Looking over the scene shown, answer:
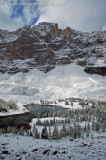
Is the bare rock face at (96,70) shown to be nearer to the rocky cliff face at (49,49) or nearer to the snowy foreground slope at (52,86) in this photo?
the rocky cliff face at (49,49)

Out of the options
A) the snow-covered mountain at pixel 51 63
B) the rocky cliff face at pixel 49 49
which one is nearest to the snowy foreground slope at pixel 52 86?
the snow-covered mountain at pixel 51 63

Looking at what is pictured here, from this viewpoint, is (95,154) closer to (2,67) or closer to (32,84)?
(32,84)

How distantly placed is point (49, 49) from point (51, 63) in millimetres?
22086

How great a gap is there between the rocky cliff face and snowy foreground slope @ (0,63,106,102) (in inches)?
460

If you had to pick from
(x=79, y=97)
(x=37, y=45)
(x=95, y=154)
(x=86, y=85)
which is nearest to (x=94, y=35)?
(x=37, y=45)

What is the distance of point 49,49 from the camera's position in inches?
6732

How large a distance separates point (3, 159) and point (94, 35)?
18759 centimetres

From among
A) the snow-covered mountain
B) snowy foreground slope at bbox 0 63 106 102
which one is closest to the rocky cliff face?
the snow-covered mountain

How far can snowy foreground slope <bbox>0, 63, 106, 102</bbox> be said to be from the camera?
301 feet

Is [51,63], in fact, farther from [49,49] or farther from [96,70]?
[96,70]

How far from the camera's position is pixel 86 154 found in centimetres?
1409

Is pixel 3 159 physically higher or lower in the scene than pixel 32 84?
lower

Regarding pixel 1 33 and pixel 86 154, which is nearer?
pixel 86 154

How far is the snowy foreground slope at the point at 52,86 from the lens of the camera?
91.8 m
